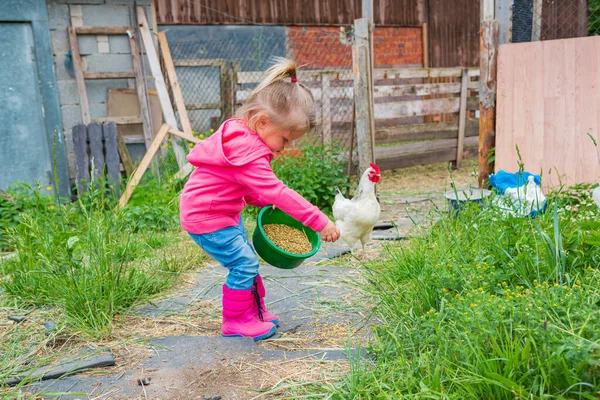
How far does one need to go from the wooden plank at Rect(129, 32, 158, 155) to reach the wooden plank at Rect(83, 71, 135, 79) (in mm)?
92

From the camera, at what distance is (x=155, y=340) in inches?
123

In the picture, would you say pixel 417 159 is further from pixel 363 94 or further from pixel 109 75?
pixel 109 75

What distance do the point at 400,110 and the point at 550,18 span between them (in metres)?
2.99

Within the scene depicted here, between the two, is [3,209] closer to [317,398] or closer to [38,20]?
[38,20]

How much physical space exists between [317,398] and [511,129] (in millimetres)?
4388

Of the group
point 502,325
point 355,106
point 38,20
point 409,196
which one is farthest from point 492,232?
point 38,20

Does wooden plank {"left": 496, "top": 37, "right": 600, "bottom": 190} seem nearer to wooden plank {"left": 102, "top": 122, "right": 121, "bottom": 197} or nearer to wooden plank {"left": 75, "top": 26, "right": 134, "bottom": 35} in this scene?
wooden plank {"left": 102, "top": 122, "right": 121, "bottom": 197}

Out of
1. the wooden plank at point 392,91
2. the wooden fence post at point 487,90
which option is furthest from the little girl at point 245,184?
the wooden plank at point 392,91

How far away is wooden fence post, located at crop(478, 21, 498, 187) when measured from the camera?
236 inches

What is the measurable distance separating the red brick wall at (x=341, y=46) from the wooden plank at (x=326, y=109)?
436cm

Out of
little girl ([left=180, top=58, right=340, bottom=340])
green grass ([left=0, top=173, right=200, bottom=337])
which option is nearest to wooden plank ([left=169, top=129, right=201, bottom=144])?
green grass ([left=0, top=173, right=200, bottom=337])

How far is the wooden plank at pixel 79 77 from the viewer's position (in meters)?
7.59

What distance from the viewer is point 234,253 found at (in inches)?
123

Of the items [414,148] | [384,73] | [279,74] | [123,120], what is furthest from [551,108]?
[123,120]
